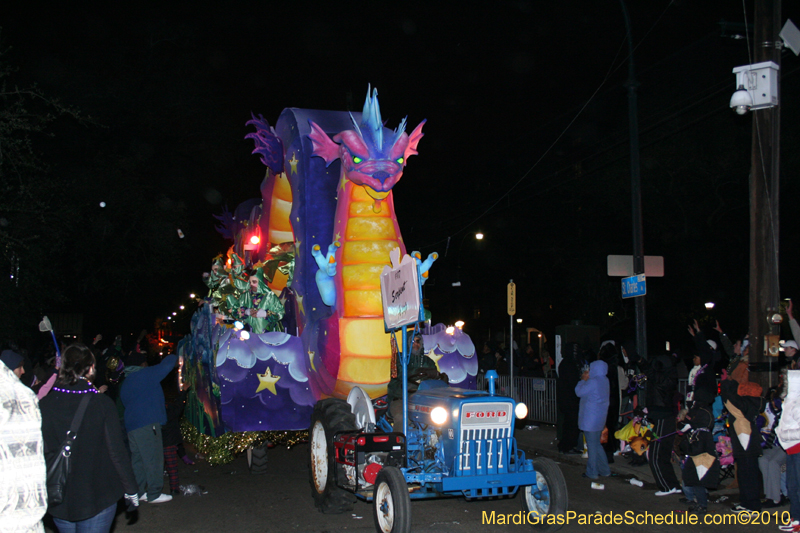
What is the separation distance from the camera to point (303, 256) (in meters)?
9.71

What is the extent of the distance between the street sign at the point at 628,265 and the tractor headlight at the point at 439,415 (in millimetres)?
6527

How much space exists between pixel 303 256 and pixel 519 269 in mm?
19734

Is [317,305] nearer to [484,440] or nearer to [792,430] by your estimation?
[484,440]

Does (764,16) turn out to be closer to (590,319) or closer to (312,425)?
(312,425)

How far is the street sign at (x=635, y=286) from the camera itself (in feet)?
35.8

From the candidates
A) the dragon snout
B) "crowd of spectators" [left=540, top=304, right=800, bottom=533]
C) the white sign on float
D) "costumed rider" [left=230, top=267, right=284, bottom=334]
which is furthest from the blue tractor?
"costumed rider" [left=230, top=267, right=284, bottom=334]

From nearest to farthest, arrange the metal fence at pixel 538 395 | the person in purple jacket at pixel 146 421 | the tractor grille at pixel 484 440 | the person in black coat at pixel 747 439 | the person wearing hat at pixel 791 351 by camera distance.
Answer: the tractor grille at pixel 484 440
the person in black coat at pixel 747 439
the person in purple jacket at pixel 146 421
the person wearing hat at pixel 791 351
the metal fence at pixel 538 395

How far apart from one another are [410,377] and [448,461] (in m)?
1.43

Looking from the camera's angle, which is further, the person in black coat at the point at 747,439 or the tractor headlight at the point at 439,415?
the person in black coat at the point at 747,439

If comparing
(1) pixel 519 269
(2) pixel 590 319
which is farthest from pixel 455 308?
(2) pixel 590 319

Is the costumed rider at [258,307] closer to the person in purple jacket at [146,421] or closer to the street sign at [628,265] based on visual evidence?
the person in purple jacket at [146,421]

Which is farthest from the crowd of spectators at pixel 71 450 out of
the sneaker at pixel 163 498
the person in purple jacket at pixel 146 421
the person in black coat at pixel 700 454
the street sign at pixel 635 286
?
the street sign at pixel 635 286

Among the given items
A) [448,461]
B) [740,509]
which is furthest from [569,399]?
[448,461]

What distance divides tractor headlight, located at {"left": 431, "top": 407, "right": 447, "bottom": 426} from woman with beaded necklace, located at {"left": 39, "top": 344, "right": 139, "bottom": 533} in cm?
278
